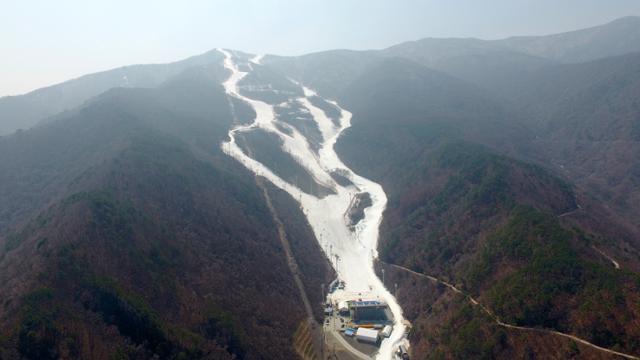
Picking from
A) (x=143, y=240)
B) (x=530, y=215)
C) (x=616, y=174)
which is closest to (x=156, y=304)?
(x=143, y=240)

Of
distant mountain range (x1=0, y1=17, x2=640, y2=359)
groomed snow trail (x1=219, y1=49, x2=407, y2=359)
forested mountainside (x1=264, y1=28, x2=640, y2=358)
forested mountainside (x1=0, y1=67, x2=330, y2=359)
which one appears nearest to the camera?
forested mountainside (x1=0, y1=67, x2=330, y2=359)

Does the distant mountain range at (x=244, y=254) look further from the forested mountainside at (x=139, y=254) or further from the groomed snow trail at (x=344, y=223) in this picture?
the groomed snow trail at (x=344, y=223)

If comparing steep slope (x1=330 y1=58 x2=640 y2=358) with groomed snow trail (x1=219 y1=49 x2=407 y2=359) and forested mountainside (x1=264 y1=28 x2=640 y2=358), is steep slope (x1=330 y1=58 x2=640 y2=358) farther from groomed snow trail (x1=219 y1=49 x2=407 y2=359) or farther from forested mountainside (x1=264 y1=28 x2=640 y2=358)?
groomed snow trail (x1=219 y1=49 x2=407 y2=359)

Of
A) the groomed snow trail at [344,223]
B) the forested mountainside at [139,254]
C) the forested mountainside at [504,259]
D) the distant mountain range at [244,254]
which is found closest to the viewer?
the forested mountainside at [139,254]

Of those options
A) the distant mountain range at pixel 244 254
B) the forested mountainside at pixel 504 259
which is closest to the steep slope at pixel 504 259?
the forested mountainside at pixel 504 259

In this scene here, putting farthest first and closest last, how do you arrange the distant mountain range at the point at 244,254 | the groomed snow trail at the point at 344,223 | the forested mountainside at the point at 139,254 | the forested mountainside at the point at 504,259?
the groomed snow trail at the point at 344,223 < the forested mountainside at the point at 504,259 < the distant mountain range at the point at 244,254 < the forested mountainside at the point at 139,254

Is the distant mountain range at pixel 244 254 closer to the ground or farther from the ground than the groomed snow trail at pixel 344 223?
farther from the ground

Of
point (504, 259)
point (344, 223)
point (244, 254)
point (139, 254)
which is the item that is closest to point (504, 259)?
point (504, 259)

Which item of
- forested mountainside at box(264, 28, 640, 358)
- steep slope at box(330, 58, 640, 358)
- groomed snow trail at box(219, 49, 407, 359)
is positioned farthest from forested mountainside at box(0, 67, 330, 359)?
steep slope at box(330, 58, 640, 358)

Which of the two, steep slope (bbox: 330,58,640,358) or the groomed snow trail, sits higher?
steep slope (bbox: 330,58,640,358)

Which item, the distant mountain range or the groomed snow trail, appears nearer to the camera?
the distant mountain range
